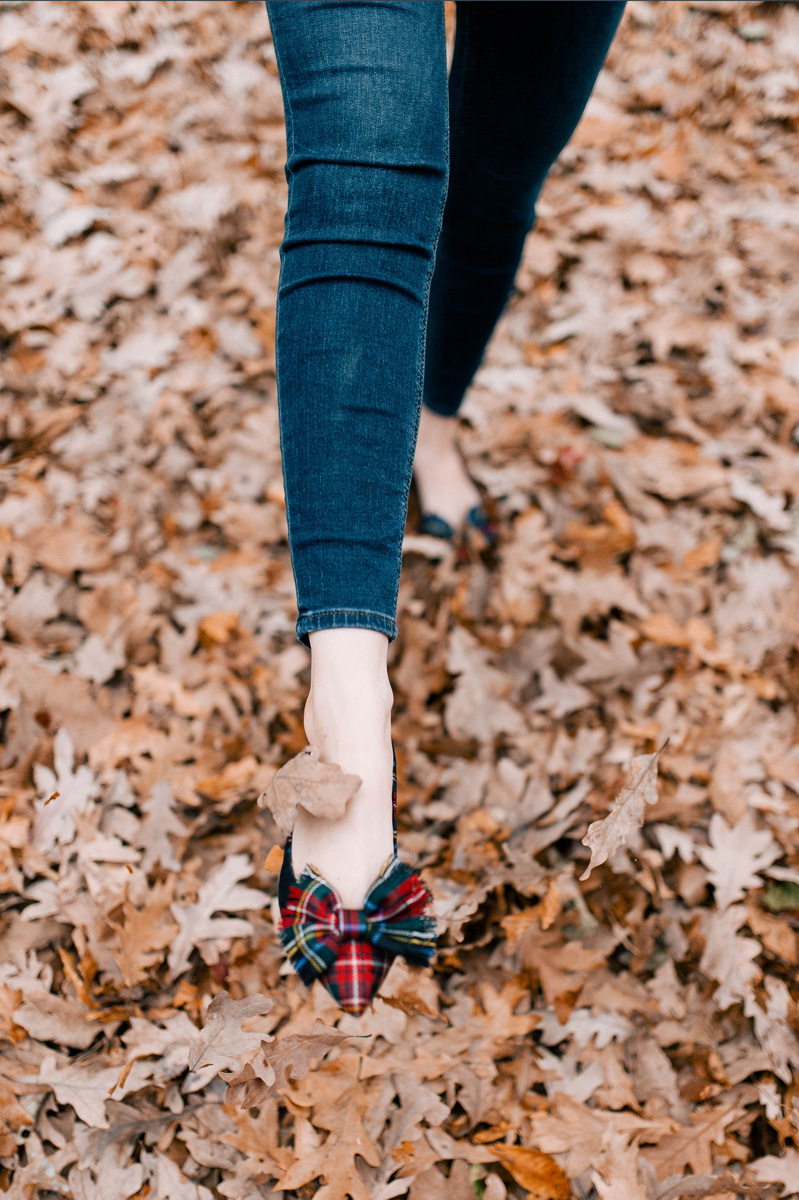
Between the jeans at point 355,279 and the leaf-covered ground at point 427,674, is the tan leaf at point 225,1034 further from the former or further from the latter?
the jeans at point 355,279

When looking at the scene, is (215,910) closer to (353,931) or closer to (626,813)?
(353,931)

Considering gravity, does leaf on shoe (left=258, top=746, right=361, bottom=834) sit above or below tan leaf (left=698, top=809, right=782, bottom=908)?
above

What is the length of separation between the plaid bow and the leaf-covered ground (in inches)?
8.6

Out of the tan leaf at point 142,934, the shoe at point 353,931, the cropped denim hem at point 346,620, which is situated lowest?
the tan leaf at point 142,934

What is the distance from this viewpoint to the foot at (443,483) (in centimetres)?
208

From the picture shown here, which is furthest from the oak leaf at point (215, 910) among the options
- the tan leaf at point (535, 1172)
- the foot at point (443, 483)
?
the foot at point (443, 483)

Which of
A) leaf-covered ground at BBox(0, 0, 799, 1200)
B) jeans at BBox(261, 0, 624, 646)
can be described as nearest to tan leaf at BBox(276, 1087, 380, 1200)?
leaf-covered ground at BBox(0, 0, 799, 1200)

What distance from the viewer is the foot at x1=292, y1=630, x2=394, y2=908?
34.1 inches

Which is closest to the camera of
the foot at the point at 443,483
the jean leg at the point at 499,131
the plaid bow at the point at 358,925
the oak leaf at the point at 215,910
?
the plaid bow at the point at 358,925

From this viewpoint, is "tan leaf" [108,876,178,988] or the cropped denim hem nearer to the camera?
the cropped denim hem

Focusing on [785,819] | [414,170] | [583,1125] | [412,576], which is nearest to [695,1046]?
[583,1125]

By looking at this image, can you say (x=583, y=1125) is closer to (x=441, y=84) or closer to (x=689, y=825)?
(x=689, y=825)

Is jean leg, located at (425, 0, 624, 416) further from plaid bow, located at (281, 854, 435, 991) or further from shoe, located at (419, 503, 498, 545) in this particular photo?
plaid bow, located at (281, 854, 435, 991)

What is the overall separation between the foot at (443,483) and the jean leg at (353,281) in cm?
117
